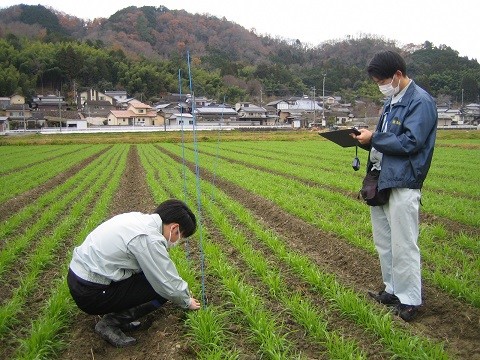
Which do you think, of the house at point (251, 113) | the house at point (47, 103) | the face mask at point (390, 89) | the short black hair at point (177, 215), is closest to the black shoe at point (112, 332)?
the short black hair at point (177, 215)

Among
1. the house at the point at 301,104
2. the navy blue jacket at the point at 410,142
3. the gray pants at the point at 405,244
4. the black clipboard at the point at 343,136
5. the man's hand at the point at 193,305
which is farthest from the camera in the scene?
the house at the point at 301,104

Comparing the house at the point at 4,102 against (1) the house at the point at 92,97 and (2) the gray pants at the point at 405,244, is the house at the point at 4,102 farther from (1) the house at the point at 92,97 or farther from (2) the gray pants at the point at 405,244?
(2) the gray pants at the point at 405,244

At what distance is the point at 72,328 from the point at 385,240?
117 inches

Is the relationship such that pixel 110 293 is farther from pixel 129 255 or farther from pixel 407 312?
pixel 407 312

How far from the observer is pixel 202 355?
2.82m

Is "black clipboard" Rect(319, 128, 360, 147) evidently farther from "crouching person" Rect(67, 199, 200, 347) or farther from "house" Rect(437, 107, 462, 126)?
"house" Rect(437, 107, 462, 126)

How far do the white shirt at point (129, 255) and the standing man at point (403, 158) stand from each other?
188 cm

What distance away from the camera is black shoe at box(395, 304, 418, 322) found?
128 inches

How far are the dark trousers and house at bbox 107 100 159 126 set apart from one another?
5952cm

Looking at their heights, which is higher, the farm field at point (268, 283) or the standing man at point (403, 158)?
the standing man at point (403, 158)

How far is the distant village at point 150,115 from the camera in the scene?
5469 cm

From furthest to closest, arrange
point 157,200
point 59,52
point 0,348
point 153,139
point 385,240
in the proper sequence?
point 59,52 < point 153,139 < point 157,200 < point 385,240 < point 0,348

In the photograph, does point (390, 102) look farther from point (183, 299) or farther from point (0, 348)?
point (0, 348)

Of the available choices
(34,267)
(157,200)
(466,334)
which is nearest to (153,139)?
(157,200)
